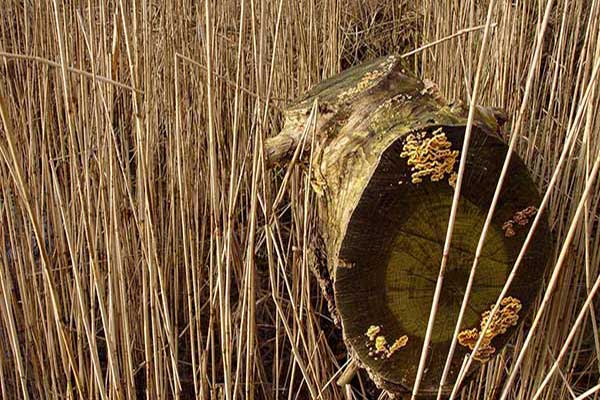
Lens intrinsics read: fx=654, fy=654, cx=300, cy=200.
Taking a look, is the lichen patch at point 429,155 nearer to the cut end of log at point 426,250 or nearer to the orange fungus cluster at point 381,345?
the cut end of log at point 426,250

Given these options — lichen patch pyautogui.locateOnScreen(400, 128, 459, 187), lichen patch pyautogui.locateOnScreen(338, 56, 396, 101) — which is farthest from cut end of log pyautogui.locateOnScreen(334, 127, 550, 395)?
lichen patch pyautogui.locateOnScreen(338, 56, 396, 101)

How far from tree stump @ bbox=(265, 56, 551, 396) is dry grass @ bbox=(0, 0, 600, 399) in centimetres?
6

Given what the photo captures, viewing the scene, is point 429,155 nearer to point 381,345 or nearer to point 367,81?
point 367,81

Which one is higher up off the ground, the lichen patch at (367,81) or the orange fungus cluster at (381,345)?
the lichen patch at (367,81)

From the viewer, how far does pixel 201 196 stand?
146 cm

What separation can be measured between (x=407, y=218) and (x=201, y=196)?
0.69 metres

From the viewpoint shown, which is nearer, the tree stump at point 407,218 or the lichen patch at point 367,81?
the tree stump at point 407,218

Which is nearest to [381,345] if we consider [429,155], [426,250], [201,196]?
[426,250]

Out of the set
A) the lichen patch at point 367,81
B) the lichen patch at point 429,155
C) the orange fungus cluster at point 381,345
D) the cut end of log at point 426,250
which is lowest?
the orange fungus cluster at point 381,345

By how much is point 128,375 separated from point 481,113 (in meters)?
0.64

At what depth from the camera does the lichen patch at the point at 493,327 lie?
0.94 m

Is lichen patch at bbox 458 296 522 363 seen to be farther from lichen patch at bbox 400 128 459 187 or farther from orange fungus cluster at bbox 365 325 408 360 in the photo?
lichen patch at bbox 400 128 459 187

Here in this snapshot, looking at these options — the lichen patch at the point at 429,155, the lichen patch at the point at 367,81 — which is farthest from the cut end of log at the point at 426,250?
the lichen patch at the point at 367,81

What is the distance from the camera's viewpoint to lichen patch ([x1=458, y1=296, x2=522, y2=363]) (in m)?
0.94
